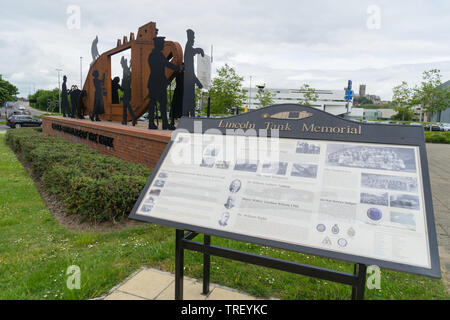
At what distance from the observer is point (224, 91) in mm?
26750

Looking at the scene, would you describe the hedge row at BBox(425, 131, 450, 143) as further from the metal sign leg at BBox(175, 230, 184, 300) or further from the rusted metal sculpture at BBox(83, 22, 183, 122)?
the metal sign leg at BBox(175, 230, 184, 300)

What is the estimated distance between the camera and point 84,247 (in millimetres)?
3723

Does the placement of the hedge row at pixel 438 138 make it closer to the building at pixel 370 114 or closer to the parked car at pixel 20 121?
the parked car at pixel 20 121

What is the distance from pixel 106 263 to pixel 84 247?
707mm

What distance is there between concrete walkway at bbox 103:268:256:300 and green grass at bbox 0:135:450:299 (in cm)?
10

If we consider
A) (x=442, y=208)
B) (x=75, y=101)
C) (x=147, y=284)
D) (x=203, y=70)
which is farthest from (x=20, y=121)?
(x=442, y=208)

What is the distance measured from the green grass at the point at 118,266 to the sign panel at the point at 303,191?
1148 mm

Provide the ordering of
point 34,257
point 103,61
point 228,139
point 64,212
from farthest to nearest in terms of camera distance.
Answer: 1. point 103,61
2. point 64,212
3. point 34,257
4. point 228,139

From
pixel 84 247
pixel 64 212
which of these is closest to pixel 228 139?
pixel 84 247

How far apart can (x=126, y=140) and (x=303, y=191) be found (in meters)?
6.09

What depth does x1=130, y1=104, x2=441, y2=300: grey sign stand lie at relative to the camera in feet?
5.51
